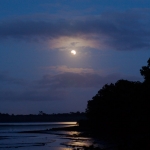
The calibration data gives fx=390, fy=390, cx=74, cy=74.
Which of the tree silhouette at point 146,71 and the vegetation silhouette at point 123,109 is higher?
the tree silhouette at point 146,71

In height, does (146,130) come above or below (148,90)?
below

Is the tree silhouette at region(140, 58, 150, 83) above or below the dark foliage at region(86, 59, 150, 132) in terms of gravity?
above

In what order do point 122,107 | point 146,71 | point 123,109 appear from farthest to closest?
point 122,107, point 123,109, point 146,71

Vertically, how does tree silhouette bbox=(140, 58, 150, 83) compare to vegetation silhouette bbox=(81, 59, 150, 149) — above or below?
above

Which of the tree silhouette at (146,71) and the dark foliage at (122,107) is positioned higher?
the tree silhouette at (146,71)

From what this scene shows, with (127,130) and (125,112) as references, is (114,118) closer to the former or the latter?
(127,130)

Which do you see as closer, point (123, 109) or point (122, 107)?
point (123, 109)

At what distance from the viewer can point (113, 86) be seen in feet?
334

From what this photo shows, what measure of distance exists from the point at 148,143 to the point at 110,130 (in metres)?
51.4

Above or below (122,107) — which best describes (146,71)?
above

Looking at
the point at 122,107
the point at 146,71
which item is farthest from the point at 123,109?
the point at 146,71

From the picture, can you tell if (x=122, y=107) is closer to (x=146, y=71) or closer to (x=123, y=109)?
(x=123, y=109)

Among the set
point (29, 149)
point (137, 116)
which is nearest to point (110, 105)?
point (137, 116)

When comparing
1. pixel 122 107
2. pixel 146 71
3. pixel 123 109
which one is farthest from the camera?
pixel 122 107
